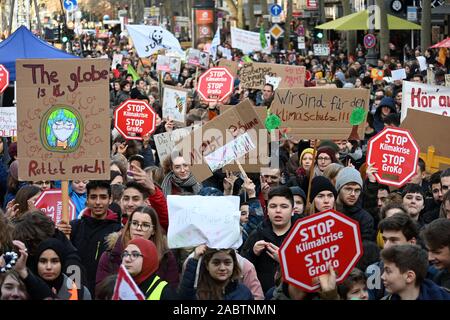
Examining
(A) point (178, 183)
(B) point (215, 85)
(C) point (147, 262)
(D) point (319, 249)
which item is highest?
(D) point (319, 249)

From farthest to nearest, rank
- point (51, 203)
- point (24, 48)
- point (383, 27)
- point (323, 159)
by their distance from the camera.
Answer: point (383, 27), point (24, 48), point (323, 159), point (51, 203)

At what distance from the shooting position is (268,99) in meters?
18.6

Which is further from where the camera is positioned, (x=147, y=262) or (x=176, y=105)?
(x=176, y=105)

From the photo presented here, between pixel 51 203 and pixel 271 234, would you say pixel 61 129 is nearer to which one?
pixel 51 203

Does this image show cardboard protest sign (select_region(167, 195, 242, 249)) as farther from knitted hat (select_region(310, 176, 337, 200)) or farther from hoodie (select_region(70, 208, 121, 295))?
knitted hat (select_region(310, 176, 337, 200))

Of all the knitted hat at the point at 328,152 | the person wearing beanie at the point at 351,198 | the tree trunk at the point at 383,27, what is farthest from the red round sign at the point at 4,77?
the tree trunk at the point at 383,27

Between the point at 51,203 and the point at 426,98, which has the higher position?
the point at 51,203

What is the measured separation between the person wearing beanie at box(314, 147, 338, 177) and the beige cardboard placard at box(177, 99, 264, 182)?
58cm

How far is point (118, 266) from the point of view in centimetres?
757

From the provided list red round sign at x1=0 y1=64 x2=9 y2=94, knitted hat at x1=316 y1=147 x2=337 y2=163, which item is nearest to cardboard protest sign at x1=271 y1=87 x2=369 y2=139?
knitted hat at x1=316 y1=147 x2=337 y2=163

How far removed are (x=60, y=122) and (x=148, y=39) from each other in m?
17.5

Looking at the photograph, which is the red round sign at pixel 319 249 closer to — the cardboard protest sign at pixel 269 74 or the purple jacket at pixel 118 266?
the purple jacket at pixel 118 266

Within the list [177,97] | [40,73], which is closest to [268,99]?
[177,97]

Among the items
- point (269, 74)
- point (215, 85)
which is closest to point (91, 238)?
point (215, 85)
